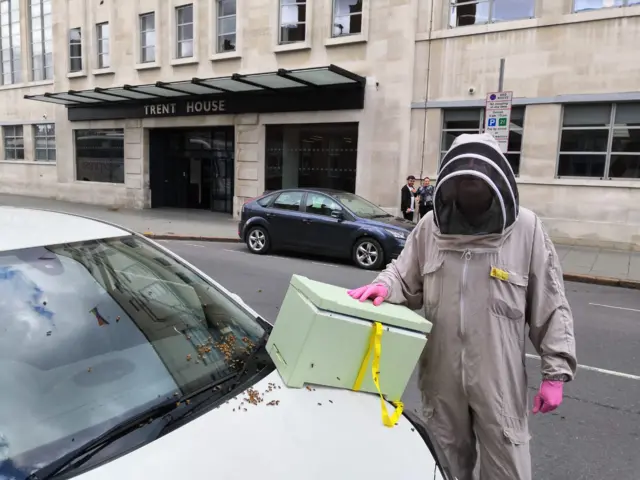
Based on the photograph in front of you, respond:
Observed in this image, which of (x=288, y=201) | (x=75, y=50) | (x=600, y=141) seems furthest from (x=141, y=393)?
(x=75, y=50)

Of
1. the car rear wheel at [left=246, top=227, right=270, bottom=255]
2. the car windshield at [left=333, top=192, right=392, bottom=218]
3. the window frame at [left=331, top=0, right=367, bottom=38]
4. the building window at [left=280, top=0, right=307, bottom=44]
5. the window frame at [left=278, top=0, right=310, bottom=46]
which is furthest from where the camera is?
the building window at [left=280, top=0, right=307, bottom=44]

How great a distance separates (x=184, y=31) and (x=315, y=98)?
22.4 ft

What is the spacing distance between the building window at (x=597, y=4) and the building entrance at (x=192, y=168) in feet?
40.0

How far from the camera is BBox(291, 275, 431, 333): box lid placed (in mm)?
1833

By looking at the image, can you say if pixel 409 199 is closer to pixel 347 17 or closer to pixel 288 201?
pixel 288 201

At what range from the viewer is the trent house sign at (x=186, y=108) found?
17766 millimetres

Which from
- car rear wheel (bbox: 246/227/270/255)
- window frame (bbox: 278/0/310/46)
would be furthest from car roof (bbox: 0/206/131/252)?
window frame (bbox: 278/0/310/46)

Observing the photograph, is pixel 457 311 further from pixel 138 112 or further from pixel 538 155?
pixel 138 112

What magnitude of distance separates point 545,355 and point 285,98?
15.1 m

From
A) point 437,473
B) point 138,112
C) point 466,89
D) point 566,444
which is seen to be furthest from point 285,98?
point 437,473

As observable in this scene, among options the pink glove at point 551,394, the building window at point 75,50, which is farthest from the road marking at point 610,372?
the building window at point 75,50

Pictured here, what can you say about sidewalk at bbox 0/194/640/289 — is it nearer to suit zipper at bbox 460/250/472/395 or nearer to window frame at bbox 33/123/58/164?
window frame at bbox 33/123/58/164

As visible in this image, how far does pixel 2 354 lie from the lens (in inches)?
71.1

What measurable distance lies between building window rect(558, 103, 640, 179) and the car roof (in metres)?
12.5
